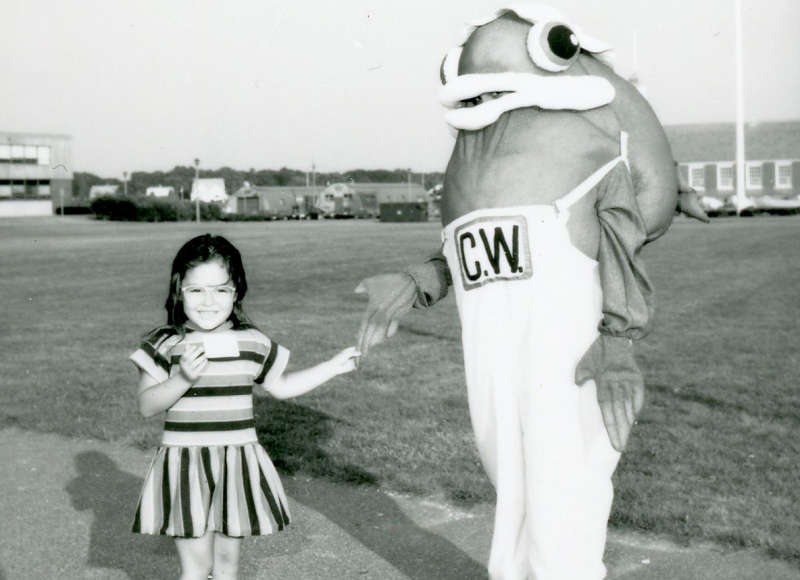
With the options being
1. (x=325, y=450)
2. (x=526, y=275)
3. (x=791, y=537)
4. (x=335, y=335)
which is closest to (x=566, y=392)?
(x=526, y=275)

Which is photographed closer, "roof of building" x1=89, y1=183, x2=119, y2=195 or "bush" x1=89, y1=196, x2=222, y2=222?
"bush" x1=89, y1=196, x2=222, y2=222

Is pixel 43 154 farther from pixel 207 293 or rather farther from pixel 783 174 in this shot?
pixel 207 293

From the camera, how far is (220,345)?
319 centimetres

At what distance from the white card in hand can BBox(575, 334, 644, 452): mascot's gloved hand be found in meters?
1.06

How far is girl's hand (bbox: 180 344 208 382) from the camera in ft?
9.89

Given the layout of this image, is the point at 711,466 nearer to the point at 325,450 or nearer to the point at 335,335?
the point at 325,450

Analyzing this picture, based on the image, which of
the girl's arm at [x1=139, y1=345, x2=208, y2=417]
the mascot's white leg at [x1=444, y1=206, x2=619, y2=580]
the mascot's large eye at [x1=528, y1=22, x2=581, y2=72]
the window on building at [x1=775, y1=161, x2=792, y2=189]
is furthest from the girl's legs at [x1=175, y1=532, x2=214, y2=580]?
the window on building at [x1=775, y1=161, x2=792, y2=189]

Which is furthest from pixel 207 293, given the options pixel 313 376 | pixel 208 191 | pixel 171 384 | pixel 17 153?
pixel 17 153

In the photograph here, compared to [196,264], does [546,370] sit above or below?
below

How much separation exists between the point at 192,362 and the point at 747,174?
56430mm

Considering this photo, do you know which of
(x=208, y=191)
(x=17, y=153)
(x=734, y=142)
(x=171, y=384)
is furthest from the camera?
(x=734, y=142)

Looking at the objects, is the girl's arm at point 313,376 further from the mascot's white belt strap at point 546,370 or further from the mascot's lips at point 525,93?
the mascot's lips at point 525,93

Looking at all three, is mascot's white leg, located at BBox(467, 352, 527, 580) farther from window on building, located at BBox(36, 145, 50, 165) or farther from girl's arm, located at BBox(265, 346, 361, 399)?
window on building, located at BBox(36, 145, 50, 165)

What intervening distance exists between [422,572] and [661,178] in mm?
2055
